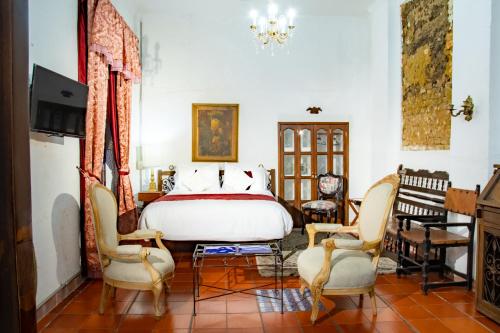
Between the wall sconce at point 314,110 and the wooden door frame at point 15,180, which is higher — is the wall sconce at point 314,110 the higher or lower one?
the higher one

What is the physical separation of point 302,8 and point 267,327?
5.24m

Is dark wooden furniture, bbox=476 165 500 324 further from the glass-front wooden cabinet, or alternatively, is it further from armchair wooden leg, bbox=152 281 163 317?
the glass-front wooden cabinet

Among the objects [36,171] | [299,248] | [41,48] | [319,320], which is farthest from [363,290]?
[41,48]

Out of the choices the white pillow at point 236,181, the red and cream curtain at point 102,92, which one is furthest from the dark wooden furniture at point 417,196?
the red and cream curtain at point 102,92

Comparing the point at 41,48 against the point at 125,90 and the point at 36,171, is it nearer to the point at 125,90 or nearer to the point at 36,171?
the point at 36,171

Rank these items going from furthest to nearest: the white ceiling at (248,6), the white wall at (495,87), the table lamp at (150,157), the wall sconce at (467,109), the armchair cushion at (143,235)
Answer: the table lamp at (150,157), the white ceiling at (248,6), the wall sconce at (467,109), the white wall at (495,87), the armchair cushion at (143,235)

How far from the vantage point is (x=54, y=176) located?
3.46m

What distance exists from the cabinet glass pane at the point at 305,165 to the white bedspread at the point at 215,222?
2396mm

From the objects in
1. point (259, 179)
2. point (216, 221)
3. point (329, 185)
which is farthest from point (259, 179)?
point (216, 221)

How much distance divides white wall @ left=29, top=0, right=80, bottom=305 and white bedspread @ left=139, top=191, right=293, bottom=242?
3.08ft

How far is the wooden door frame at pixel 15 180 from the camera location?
0.47 metres

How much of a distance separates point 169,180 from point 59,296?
299 cm

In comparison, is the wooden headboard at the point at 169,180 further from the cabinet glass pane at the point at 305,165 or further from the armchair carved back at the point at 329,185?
the armchair carved back at the point at 329,185

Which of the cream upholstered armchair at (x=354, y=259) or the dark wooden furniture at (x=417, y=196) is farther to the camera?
the dark wooden furniture at (x=417, y=196)
